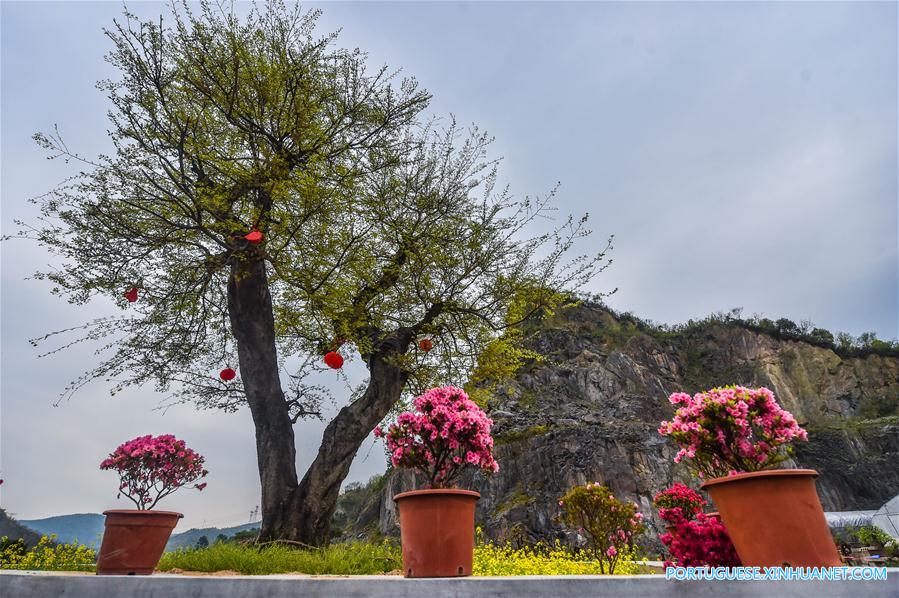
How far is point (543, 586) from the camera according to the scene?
325cm

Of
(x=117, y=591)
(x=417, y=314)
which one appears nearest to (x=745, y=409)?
(x=117, y=591)

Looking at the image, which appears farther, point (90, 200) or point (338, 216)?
point (338, 216)

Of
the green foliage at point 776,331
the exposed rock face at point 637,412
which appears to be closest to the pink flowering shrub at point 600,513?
the exposed rock face at point 637,412

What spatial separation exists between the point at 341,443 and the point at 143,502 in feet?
10.2

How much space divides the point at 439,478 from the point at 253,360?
5.28 m

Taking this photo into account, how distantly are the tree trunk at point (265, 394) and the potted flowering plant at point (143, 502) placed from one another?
1198 millimetres

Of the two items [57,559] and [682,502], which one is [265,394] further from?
[682,502]

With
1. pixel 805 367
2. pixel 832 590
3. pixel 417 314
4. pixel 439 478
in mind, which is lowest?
pixel 832 590

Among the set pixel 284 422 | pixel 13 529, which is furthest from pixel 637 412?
pixel 13 529

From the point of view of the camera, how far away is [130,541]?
204 inches

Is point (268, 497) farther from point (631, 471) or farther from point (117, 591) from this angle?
point (631, 471)

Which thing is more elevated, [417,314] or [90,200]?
[90,200]

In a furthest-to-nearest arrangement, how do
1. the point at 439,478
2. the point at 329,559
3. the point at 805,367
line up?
1. the point at 805,367
2. the point at 329,559
3. the point at 439,478

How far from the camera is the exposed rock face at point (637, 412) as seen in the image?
3102 centimetres
